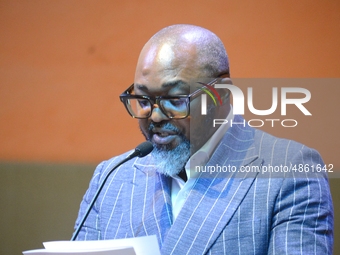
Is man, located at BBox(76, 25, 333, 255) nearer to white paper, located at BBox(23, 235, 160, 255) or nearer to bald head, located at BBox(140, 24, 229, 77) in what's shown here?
bald head, located at BBox(140, 24, 229, 77)

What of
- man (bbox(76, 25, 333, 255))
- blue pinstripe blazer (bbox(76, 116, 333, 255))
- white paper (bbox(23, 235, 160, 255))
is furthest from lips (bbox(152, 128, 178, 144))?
white paper (bbox(23, 235, 160, 255))

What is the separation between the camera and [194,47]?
1591 millimetres

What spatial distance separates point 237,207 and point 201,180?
0.15 meters

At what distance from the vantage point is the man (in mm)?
1423

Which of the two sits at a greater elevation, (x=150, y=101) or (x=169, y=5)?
(x=169, y=5)

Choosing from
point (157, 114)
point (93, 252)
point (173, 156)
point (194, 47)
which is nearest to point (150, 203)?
point (173, 156)

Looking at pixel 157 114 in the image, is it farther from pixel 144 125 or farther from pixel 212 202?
pixel 212 202

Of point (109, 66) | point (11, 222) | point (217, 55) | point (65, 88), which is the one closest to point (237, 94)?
point (217, 55)

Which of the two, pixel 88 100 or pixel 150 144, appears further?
pixel 88 100

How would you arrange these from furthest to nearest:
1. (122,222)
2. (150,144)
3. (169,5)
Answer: (169,5) → (122,222) → (150,144)

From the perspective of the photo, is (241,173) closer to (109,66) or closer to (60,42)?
(109,66)

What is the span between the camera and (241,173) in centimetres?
154

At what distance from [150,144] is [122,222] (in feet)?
0.95

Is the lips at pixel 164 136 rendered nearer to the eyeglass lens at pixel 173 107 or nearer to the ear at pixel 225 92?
the eyeglass lens at pixel 173 107
